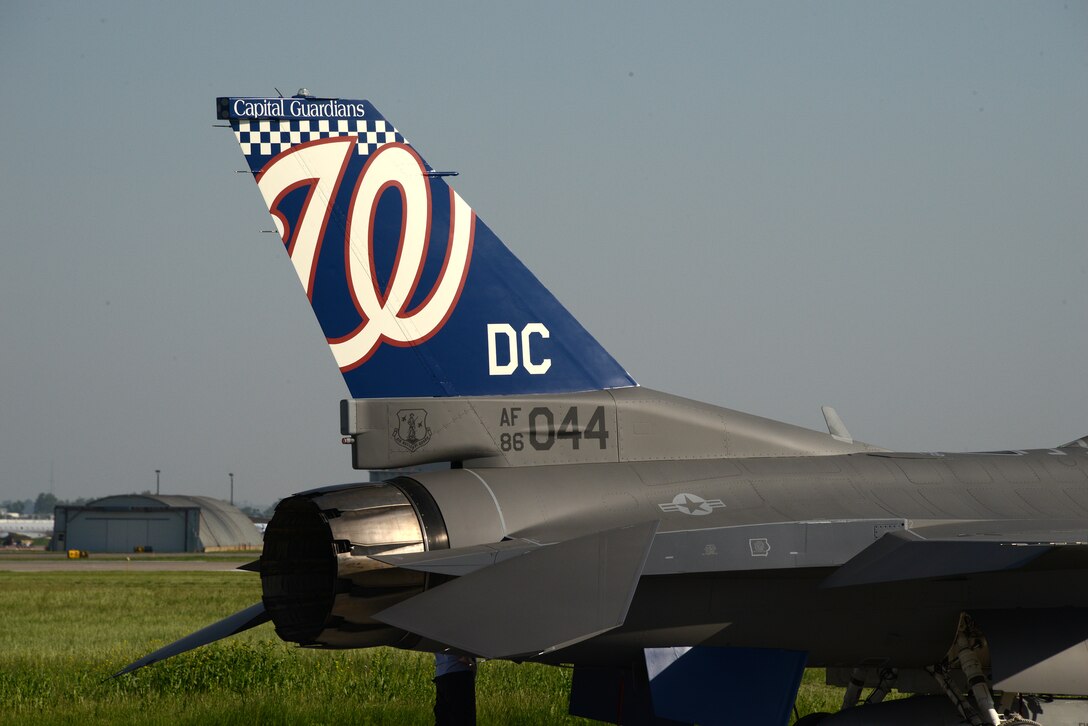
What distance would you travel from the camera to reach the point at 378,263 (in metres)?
8.59

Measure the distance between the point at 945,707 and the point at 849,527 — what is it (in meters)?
1.50

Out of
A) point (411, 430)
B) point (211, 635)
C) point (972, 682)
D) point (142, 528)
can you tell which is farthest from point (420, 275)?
point (142, 528)

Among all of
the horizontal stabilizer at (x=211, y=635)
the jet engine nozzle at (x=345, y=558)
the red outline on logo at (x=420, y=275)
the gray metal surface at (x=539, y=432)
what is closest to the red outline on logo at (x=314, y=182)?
the red outline on logo at (x=420, y=275)

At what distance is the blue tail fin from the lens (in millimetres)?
8430

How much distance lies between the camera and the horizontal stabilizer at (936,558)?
6.78m

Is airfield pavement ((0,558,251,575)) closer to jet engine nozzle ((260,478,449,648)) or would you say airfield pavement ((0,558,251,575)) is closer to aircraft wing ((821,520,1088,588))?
jet engine nozzle ((260,478,449,648))

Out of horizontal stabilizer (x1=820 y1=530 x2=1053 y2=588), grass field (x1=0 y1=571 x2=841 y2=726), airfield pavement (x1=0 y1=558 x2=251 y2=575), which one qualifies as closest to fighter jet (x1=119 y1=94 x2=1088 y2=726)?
horizontal stabilizer (x1=820 y1=530 x2=1053 y2=588)

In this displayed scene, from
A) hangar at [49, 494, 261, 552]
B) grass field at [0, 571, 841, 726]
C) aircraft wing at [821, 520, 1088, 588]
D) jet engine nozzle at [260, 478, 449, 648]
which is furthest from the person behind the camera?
hangar at [49, 494, 261, 552]

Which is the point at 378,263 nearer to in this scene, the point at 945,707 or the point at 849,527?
the point at 849,527

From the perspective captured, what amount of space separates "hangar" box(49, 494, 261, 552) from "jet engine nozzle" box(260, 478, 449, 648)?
8198 centimetres

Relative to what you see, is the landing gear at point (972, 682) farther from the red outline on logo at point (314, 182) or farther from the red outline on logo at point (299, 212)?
the red outline on logo at point (299, 212)

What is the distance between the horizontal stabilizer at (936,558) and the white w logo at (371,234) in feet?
10.7

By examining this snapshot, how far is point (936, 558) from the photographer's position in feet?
22.4

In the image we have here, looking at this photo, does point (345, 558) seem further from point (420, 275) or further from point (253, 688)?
point (253, 688)
